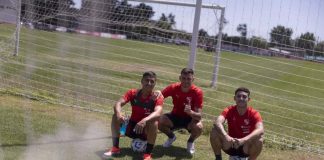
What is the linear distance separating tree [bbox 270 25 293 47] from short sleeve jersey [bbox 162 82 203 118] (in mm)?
1750

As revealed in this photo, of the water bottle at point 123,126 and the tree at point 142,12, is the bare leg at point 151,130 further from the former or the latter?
the tree at point 142,12

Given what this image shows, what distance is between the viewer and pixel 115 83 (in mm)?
11469

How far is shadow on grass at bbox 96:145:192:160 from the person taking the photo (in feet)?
18.6

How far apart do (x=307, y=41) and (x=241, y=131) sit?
7.55 feet

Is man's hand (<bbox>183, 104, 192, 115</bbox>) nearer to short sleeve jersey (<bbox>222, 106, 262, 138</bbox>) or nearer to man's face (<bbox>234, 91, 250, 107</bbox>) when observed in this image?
short sleeve jersey (<bbox>222, 106, 262, 138</bbox>)

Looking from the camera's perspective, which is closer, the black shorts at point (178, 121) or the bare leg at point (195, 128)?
the bare leg at point (195, 128)

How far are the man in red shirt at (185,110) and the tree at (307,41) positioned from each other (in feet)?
6.04

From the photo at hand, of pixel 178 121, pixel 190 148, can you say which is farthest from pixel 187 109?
pixel 190 148

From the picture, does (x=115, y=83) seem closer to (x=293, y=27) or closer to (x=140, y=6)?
(x=140, y=6)

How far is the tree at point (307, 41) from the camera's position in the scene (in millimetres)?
6836

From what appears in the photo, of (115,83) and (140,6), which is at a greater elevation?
(140,6)

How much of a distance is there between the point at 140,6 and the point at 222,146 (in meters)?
4.27

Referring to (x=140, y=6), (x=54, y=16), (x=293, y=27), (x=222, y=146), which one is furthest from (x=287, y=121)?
(x=54, y=16)

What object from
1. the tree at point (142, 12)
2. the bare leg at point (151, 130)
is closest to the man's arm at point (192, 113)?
the bare leg at point (151, 130)
